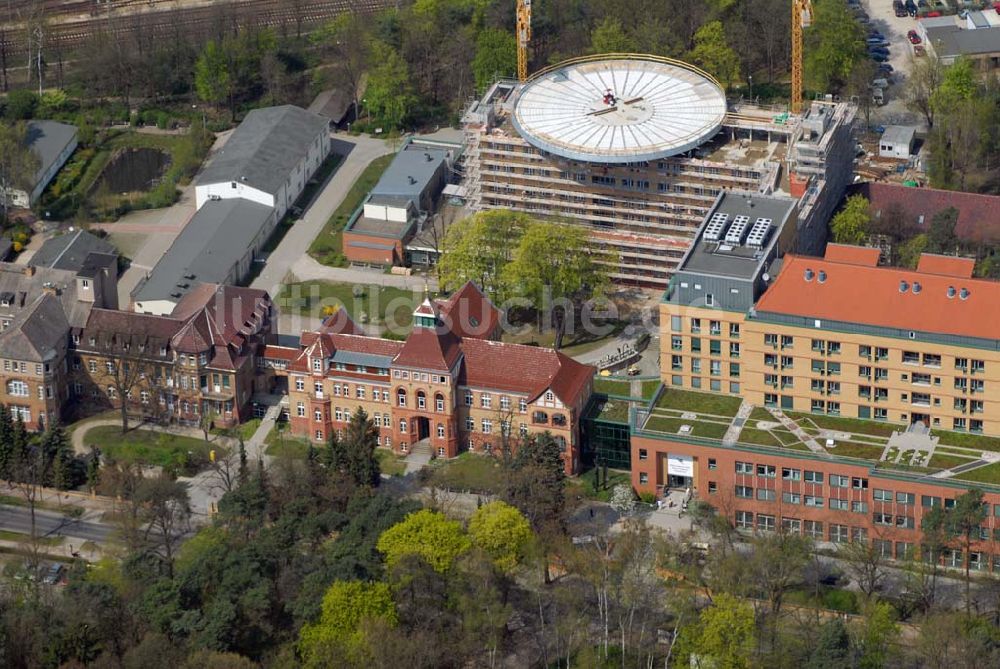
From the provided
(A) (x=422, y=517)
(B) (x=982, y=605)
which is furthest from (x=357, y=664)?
(B) (x=982, y=605)

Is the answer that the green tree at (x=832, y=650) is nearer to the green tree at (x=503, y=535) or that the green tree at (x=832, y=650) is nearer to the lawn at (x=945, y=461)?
the lawn at (x=945, y=461)

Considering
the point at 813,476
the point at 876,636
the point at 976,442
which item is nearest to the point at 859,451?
the point at 813,476

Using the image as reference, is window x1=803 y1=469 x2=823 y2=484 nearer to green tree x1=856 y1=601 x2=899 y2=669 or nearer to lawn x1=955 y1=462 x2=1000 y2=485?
lawn x1=955 y1=462 x2=1000 y2=485

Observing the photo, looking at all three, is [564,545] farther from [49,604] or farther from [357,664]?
[49,604]

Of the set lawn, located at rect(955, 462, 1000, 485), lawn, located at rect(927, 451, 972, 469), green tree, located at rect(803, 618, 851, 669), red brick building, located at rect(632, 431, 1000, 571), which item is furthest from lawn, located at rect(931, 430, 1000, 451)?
green tree, located at rect(803, 618, 851, 669)

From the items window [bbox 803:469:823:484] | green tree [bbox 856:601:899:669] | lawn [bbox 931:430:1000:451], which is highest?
lawn [bbox 931:430:1000:451]

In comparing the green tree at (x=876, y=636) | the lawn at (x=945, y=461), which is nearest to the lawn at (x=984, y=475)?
the lawn at (x=945, y=461)
